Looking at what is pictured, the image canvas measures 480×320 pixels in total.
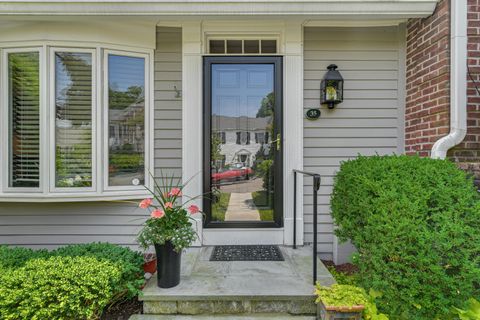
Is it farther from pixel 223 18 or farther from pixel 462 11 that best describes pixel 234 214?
pixel 462 11

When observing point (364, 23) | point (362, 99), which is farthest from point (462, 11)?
point (362, 99)

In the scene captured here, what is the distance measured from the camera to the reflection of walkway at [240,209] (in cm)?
319

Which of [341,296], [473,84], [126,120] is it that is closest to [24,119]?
[126,120]

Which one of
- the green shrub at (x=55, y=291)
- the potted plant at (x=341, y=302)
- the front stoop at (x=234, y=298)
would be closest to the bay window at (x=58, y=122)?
the green shrub at (x=55, y=291)

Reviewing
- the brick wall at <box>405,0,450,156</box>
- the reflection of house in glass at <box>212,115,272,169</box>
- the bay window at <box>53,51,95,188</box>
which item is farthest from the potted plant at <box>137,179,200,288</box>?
the brick wall at <box>405,0,450,156</box>

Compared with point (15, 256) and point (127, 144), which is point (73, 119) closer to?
point (127, 144)

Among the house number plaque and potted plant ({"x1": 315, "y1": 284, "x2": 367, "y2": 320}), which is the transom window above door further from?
potted plant ({"x1": 315, "y1": 284, "x2": 367, "y2": 320})

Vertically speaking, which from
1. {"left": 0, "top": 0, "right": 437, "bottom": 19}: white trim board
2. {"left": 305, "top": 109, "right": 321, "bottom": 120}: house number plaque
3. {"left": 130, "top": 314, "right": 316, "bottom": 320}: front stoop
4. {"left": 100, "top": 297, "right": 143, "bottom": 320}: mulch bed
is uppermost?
{"left": 0, "top": 0, "right": 437, "bottom": 19}: white trim board

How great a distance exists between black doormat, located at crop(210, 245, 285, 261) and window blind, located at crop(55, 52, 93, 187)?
1.51 meters

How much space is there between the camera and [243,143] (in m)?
3.17

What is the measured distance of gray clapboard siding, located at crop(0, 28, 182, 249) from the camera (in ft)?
10.2

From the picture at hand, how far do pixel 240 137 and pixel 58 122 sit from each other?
6.15ft

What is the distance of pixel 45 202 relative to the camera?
2.98 meters

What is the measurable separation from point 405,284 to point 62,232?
10.7 ft
